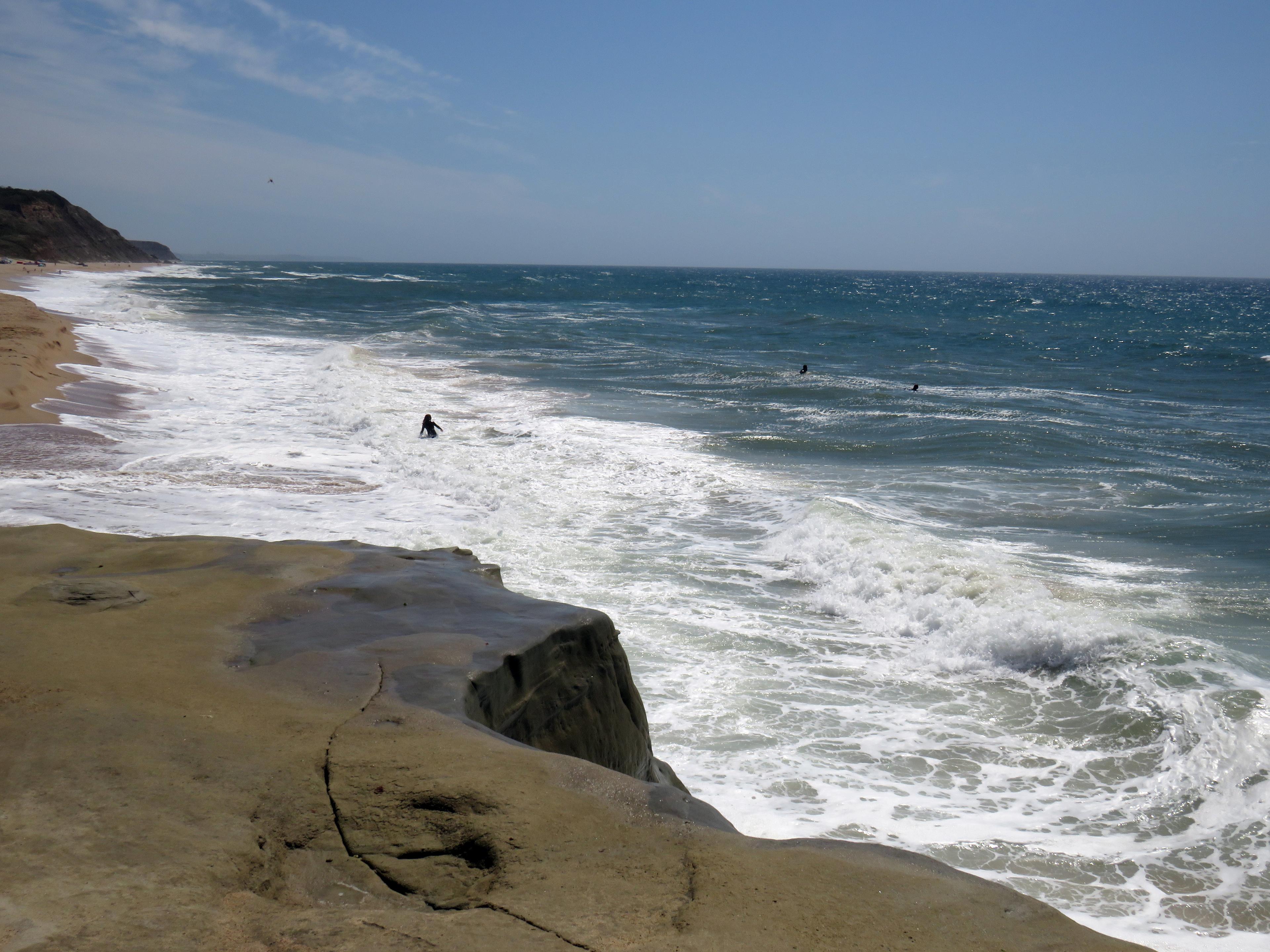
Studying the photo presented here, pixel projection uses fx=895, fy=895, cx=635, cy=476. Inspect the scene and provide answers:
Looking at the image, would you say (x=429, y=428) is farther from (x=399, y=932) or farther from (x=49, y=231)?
(x=49, y=231)

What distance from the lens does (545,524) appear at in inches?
498

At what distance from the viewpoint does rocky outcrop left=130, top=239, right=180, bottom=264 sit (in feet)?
460

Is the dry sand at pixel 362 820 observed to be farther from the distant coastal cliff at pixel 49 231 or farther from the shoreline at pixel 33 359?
the distant coastal cliff at pixel 49 231

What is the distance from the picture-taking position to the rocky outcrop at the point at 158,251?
14012 centimetres

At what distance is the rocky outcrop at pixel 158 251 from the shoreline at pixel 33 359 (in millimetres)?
121093

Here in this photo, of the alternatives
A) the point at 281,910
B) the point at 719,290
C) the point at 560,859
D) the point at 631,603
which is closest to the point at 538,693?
the point at 560,859

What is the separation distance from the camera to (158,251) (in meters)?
154

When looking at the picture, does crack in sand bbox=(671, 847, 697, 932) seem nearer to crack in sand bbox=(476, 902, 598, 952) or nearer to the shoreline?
crack in sand bbox=(476, 902, 598, 952)

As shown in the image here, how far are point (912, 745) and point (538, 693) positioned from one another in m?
3.85

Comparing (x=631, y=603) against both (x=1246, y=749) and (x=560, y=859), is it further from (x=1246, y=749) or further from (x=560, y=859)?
(x=560, y=859)

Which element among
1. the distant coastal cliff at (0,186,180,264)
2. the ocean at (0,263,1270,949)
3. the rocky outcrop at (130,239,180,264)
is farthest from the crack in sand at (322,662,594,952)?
the rocky outcrop at (130,239,180,264)

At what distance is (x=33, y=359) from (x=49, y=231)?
87.9m

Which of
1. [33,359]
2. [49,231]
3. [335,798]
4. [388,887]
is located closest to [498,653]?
[335,798]

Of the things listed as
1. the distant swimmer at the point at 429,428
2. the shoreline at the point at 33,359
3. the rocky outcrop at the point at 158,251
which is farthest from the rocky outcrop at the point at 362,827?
the rocky outcrop at the point at 158,251
